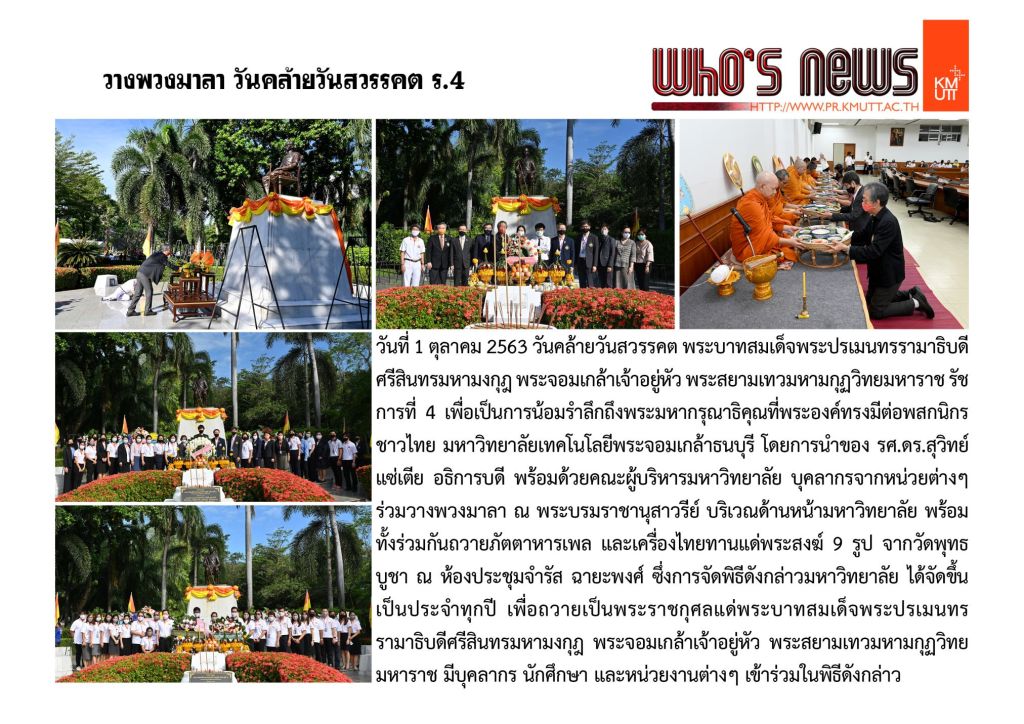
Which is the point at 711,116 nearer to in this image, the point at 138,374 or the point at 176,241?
the point at 176,241

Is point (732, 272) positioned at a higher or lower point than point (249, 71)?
lower

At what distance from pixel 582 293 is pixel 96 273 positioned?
142 inches

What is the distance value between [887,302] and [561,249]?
243cm

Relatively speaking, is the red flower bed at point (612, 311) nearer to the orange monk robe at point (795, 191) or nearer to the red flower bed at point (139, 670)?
the orange monk robe at point (795, 191)

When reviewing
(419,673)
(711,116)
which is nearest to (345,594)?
(419,673)

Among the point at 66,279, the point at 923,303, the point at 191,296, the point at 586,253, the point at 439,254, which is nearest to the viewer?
the point at 923,303

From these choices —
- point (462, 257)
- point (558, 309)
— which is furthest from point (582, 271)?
point (462, 257)

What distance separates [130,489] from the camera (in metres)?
6.14

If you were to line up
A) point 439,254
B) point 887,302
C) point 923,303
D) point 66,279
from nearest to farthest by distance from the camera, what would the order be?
point 923,303 → point 887,302 → point 66,279 → point 439,254

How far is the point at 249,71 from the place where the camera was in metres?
5.83

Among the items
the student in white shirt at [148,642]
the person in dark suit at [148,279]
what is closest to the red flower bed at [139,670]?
the student in white shirt at [148,642]

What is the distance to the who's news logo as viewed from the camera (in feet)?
19.1

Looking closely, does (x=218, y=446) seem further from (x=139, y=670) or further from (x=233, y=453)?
(x=139, y=670)

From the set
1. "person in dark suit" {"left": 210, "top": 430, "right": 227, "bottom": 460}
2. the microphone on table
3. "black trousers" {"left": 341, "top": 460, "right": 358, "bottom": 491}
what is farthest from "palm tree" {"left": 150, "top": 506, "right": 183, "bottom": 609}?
the microphone on table
